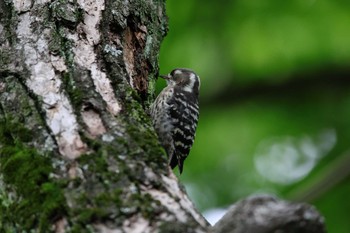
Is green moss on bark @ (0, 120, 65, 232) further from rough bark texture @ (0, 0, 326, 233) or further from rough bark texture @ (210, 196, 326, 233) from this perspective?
rough bark texture @ (210, 196, 326, 233)

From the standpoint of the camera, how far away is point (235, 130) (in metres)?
8.80

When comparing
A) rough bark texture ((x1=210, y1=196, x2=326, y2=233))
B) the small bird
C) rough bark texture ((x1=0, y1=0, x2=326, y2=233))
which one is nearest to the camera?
rough bark texture ((x1=210, y1=196, x2=326, y2=233))

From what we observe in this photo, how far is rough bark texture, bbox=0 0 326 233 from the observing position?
3082 millimetres

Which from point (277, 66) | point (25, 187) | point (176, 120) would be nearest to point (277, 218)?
point (25, 187)

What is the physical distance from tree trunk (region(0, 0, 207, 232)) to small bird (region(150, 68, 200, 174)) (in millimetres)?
776

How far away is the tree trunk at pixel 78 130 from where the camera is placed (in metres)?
3.08

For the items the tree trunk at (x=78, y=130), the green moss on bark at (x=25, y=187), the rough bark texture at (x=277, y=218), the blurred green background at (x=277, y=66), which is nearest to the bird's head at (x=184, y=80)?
the blurred green background at (x=277, y=66)

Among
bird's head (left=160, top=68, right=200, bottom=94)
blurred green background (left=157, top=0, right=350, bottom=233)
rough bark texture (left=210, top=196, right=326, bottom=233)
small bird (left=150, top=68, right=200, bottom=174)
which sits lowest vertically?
rough bark texture (left=210, top=196, right=326, bottom=233)

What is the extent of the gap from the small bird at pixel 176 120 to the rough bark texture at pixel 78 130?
0.79 metres

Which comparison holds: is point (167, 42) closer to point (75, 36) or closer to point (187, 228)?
point (75, 36)

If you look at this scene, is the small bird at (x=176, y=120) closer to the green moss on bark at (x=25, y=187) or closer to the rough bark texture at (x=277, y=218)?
the green moss on bark at (x=25, y=187)

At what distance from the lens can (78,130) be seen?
3521 millimetres

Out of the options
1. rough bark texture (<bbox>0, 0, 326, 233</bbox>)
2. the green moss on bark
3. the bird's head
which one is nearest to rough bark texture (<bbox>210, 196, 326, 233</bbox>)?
rough bark texture (<bbox>0, 0, 326, 233</bbox>)

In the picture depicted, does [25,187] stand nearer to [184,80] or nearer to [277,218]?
[277,218]
